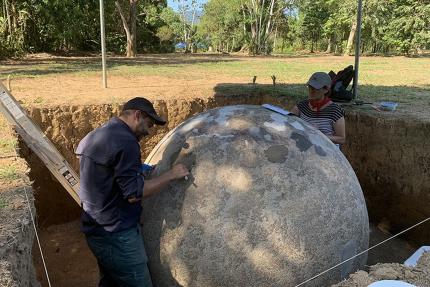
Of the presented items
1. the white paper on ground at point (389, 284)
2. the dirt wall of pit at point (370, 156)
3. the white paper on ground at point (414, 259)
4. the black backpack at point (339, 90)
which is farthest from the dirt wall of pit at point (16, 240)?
the black backpack at point (339, 90)

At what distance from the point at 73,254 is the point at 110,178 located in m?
4.47

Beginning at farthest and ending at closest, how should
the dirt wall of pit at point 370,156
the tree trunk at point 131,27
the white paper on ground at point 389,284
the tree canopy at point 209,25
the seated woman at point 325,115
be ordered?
the tree trunk at point 131,27, the tree canopy at point 209,25, the dirt wall of pit at point 370,156, the seated woman at point 325,115, the white paper on ground at point 389,284

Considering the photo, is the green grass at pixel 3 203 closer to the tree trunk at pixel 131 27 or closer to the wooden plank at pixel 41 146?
the wooden plank at pixel 41 146

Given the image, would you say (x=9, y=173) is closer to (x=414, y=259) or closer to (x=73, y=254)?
(x=73, y=254)

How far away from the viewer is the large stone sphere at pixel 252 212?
12.5ft

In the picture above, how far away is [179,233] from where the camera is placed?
395 centimetres

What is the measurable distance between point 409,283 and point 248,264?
133 centimetres

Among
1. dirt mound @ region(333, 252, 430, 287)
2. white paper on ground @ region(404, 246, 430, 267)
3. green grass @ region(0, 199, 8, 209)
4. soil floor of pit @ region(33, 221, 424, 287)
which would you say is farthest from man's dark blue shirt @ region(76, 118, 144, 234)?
soil floor of pit @ region(33, 221, 424, 287)

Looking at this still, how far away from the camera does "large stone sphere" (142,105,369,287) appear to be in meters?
3.82

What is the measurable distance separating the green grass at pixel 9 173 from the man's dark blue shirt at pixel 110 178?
828 mm

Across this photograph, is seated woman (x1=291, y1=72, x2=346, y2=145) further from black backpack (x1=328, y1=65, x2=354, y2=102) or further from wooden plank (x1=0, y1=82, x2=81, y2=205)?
wooden plank (x1=0, y1=82, x2=81, y2=205)

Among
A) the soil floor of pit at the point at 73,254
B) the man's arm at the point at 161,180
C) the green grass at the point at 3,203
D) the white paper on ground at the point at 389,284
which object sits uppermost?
the man's arm at the point at 161,180

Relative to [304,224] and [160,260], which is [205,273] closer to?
[160,260]

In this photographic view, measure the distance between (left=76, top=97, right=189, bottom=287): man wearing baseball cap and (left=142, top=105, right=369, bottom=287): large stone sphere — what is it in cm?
22
